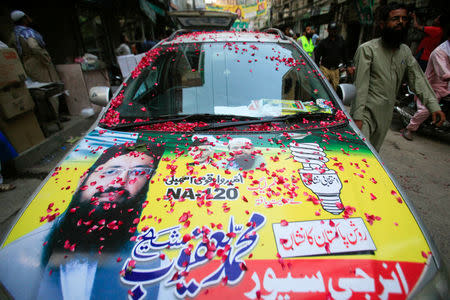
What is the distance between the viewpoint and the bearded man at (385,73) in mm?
2430

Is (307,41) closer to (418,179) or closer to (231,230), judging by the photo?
(418,179)

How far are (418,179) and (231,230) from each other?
12.4 feet

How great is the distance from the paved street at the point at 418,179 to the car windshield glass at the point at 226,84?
2.04 meters

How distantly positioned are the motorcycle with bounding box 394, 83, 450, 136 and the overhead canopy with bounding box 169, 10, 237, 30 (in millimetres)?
5143

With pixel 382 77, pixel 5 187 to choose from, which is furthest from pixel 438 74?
pixel 5 187

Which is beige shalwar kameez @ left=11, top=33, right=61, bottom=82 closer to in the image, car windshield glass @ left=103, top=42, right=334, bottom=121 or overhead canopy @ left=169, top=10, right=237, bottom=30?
overhead canopy @ left=169, top=10, right=237, bottom=30

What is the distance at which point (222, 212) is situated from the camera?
118cm

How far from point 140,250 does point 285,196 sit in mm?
739

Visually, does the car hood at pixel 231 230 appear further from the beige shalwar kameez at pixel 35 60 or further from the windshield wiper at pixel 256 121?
the beige shalwar kameez at pixel 35 60

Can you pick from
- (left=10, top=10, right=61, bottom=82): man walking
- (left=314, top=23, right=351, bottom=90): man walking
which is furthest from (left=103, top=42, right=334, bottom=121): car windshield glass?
(left=314, top=23, right=351, bottom=90): man walking

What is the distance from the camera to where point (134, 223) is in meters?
1.14

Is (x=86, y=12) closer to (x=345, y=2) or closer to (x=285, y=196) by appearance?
Answer: (x=285, y=196)

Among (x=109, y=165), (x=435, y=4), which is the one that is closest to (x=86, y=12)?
(x=109, y=165)

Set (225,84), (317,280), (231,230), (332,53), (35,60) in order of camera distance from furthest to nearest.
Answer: (332,53) < (35,60) < (225,84) < (231,230) < (317,280)
